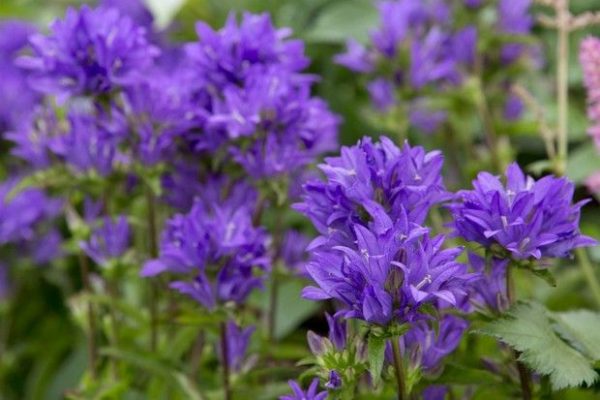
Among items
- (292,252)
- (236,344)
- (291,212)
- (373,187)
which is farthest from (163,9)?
(373,187)

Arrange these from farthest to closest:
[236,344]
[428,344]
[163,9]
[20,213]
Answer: [163,9], [20,213], [236,344], [428,344]


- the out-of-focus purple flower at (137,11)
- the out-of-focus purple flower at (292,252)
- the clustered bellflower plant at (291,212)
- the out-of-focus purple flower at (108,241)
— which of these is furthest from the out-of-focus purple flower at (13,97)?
the out-of-focus purple flower at (292,252)

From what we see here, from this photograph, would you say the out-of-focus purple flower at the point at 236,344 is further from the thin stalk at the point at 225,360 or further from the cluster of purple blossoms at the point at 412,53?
the cluster of purple blossoms at the point at 412,53

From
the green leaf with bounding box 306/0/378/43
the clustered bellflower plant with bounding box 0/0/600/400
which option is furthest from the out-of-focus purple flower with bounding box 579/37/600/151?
the green leaf with bounding box 306/0/378/43

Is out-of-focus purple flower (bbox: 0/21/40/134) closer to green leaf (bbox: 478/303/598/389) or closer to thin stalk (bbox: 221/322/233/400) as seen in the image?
thin stalk (bbox: 221/322/233/400)

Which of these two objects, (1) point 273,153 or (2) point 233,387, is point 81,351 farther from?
(1) point 273,153

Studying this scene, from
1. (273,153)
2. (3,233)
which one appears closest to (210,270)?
(273,153)

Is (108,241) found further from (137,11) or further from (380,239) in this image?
(137,11)

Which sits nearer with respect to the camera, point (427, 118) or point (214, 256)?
point (214, 256)
